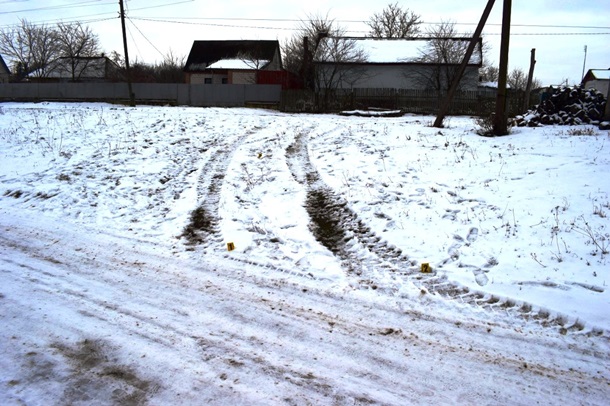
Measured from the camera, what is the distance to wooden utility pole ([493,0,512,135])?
1227 centimetres

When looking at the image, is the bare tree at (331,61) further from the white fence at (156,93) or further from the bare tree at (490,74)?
the bare tree at (490,74)

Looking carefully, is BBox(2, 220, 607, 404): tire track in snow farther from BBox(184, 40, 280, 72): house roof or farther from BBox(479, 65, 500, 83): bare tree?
BBox(479, 65, 500, 83): bare tree

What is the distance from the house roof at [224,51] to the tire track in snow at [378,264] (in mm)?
40942

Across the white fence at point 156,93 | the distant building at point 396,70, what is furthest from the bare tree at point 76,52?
the distant building at point 396,70

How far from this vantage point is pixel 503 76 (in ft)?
41.6

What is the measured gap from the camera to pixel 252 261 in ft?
18.5

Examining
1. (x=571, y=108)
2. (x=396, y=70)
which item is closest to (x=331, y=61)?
(x=396, y=70)

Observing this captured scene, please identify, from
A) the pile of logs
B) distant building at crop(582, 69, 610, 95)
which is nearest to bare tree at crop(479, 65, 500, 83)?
distant building at crop(582, 69, 610, 95)

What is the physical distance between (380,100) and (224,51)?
76.2ft

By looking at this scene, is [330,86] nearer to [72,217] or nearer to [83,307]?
[72,217]

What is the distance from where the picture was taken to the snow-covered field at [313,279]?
10.7 feet

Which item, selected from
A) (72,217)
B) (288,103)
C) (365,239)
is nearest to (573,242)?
(365,239)

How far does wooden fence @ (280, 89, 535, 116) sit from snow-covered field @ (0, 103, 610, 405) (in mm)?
21181

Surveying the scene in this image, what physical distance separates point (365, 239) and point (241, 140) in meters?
8.27
